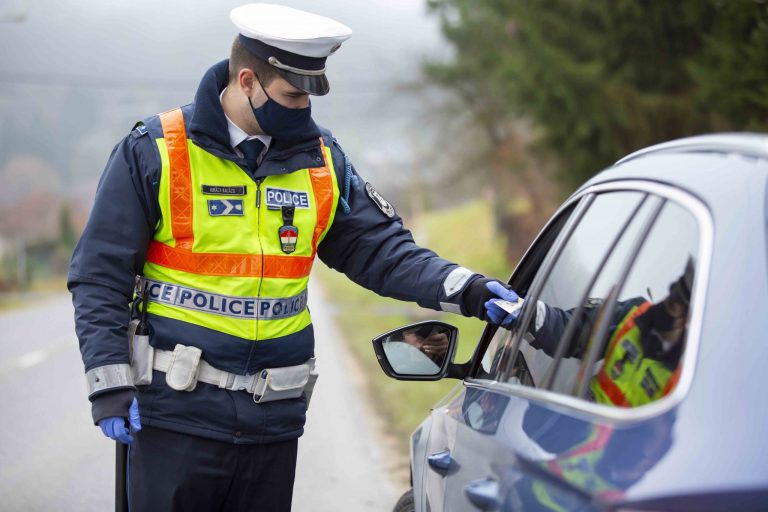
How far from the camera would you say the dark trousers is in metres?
3.33

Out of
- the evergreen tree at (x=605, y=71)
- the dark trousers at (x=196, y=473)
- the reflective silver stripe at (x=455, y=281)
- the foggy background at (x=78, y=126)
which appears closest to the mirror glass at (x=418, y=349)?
the reflective silver stripe at (x=455, y=281)

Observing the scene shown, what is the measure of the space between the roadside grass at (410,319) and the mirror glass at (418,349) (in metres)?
4.82

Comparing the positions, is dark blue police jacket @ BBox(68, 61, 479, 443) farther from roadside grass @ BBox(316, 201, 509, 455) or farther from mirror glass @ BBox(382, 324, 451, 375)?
roadside grass @ BBox(316, 201, 509, 455)

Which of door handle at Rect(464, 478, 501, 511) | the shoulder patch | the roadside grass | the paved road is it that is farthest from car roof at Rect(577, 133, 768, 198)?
the roadside grass

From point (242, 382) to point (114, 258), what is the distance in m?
0.54

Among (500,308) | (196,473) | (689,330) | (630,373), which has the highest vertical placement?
(689,330)

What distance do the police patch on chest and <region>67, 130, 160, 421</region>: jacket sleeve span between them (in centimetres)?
34

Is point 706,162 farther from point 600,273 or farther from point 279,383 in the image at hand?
point 279,383

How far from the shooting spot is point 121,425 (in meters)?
3.14

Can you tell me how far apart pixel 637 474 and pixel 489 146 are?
1145 inches

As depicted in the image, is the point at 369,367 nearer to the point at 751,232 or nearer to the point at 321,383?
the point at 321,383

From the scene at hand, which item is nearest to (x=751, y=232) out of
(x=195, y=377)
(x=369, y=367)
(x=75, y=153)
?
(x=195, y=377)

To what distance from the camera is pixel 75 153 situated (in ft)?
468

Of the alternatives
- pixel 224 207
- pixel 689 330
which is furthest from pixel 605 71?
pixel 689 330
